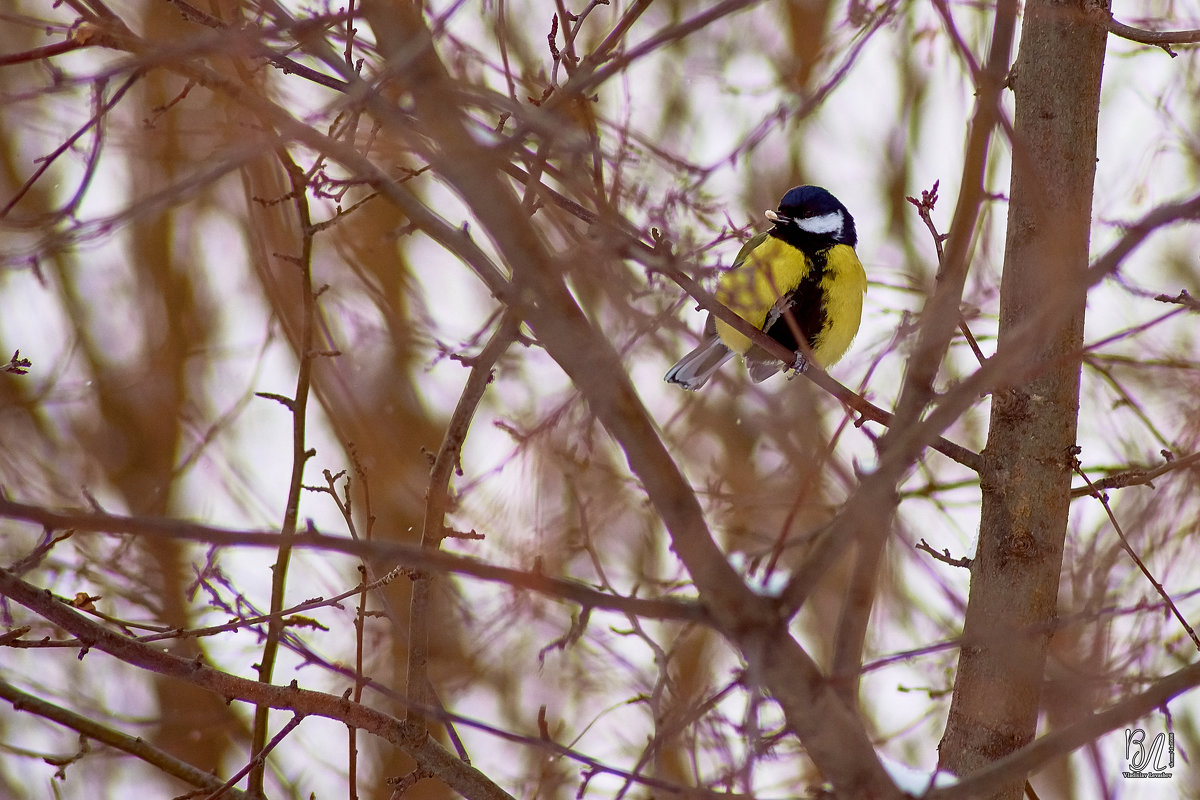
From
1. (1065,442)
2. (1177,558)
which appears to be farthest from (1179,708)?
(1065,442)

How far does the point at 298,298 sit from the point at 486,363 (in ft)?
9.06

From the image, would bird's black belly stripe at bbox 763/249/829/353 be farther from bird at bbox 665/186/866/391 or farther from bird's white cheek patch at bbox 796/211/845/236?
bird's white cheek patch at bbox 796/211/845/236

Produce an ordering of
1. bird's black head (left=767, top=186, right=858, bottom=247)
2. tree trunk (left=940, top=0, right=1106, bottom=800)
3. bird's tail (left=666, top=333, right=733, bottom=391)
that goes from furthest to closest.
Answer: bird's tail (left=666, top=333, right=733, bottom=391), bird's black head (left=767, top=186, right=858, bottom=247), tree trunk (left=940, top=0, right=1106, bottom=800)

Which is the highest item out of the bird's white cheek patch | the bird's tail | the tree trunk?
the bird's white cheek patch

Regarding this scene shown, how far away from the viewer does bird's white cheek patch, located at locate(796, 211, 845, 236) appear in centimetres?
432

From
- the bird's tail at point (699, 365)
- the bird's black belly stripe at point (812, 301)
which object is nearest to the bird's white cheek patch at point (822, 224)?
the bird's black belly stripe at point (812, 301)

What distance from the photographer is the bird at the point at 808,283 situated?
4.12m

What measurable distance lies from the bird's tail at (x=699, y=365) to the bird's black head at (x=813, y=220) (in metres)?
0.54

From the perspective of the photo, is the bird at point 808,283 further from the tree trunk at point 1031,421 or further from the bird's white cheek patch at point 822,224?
the tree trunk at point 1031,421

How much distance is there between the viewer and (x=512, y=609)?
2.48 metres

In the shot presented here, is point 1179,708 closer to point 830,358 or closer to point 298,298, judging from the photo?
point 830,358

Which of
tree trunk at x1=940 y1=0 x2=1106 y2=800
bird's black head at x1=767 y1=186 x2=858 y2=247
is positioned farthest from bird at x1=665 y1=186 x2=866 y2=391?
tree trunk at x1=940 y1=0 x2=1106 y2=800

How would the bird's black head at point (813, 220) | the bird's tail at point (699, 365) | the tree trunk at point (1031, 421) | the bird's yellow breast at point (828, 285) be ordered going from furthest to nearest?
1. the bird's tail at point (699, 365)
2. the bird's black head at point (813, 220)
3. the bird's yellow breast at point (828, 285)
4. the tree trunk at point (1031, 421)

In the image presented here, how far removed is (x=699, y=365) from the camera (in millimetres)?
4594
